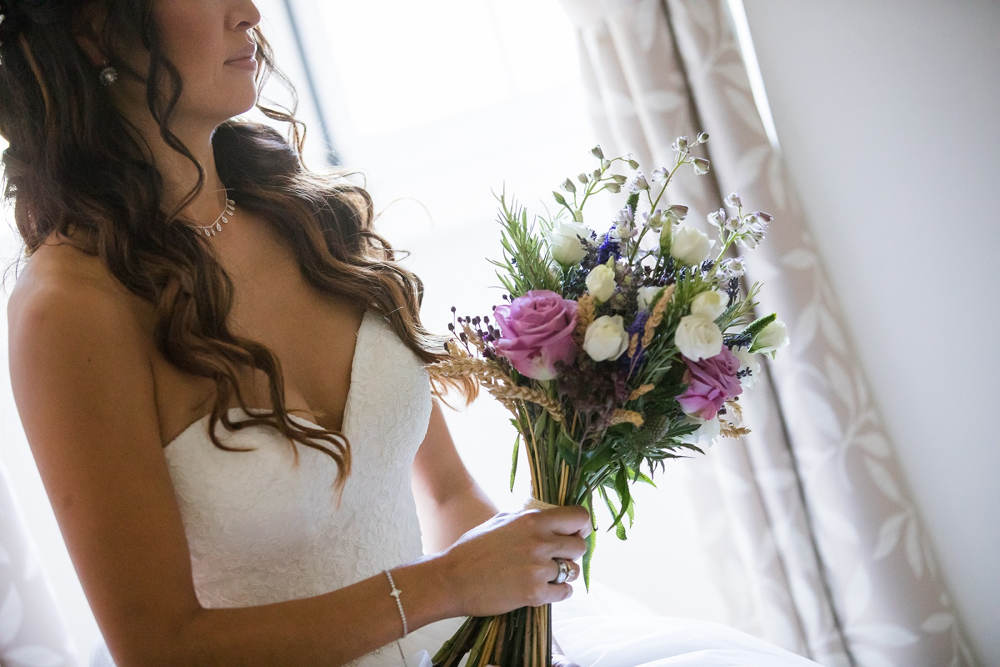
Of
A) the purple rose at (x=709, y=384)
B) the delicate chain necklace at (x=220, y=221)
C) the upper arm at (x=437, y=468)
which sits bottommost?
the upper arm at (x=437, y=468)

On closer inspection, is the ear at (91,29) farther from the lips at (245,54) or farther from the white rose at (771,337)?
the white rose at (771,337)

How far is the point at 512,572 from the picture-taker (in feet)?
4.07

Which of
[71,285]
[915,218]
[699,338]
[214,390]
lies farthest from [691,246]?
[915,218]

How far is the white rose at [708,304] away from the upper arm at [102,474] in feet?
2.57

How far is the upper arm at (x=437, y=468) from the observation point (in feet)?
5.71

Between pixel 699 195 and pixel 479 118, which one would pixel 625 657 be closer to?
pixel 699 195

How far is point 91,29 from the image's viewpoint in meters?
1.36

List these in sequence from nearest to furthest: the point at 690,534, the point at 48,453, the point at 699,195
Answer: the point at 48,453 < the point at 699,195 < the point at 690,534

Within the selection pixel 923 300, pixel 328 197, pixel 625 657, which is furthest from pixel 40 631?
pixel 923 300

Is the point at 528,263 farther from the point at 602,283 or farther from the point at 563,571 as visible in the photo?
the point at 563,571

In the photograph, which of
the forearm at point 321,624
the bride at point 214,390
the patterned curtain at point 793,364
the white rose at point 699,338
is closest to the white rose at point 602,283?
the white rose at point 699,338

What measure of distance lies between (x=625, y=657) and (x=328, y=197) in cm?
103

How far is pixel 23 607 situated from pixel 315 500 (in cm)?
93

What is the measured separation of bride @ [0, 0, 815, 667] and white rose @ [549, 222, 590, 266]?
1.21ft
